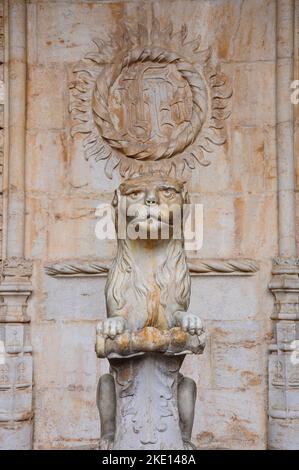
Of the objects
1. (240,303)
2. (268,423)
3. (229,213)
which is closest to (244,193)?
(229,213)

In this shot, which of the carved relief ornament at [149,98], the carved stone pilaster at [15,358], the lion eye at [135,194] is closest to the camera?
the lion eye at [135,194]

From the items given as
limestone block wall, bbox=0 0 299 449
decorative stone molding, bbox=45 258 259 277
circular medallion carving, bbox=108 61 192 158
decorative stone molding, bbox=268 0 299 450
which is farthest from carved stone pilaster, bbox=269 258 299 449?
circular medallion carving, bbox=108 61 192 158

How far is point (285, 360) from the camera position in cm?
511

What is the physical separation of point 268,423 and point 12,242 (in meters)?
2.52

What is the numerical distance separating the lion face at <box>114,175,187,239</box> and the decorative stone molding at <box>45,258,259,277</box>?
5.57 ft

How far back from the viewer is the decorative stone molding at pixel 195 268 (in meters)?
5.31

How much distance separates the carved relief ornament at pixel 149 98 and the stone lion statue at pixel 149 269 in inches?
71.6

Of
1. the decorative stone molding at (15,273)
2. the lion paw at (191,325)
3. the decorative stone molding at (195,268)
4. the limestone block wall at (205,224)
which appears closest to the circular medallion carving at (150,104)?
the limestone block wall at (205,224)

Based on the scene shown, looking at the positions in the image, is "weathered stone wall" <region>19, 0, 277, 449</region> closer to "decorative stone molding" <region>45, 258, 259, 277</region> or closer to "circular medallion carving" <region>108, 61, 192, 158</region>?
"decorative stone molding" <region>45, 258, 259, 277</region>

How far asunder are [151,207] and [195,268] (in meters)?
1.87

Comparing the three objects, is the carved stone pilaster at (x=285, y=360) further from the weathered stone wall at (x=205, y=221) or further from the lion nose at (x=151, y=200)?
the lion nose at (x=151, y=200)

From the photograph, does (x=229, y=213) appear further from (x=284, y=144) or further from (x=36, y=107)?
(x=36, y=107)

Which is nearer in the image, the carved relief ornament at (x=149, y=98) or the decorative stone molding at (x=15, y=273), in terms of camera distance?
the decorative stone molding at (x=15, y=273)

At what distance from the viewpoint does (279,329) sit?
5.17 metres
